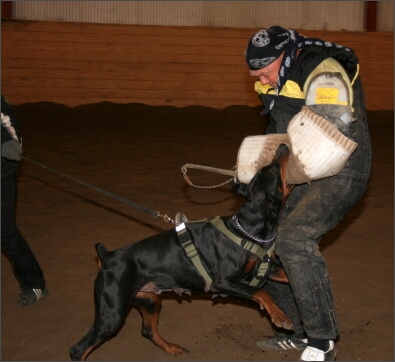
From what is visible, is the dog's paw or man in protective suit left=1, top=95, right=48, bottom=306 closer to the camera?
the dog's paw

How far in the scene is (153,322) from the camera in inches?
165

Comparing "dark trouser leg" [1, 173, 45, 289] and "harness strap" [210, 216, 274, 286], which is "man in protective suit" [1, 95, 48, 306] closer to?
"dark trouser leg" [1, 173, 45, 289]

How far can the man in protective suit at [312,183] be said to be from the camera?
366 cm

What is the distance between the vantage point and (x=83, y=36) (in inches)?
499

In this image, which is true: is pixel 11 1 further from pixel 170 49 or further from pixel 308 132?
pixel 308 132

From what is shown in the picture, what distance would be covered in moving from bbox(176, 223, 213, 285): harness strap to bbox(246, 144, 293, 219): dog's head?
1.34ft

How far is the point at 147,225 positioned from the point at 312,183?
2953 mm

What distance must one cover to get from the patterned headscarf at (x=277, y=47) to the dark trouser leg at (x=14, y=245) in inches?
78.5

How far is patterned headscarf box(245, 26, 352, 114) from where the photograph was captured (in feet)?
12.3

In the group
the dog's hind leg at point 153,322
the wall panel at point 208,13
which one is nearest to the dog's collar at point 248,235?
the dog's hind leg at point 153,322

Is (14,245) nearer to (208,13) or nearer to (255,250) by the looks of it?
(255,250)

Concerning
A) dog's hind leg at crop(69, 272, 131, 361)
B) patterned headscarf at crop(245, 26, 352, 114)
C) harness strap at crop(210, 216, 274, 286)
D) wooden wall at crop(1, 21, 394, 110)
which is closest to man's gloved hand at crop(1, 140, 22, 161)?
dog's hind leg at crop(69, 272, 131, 361)

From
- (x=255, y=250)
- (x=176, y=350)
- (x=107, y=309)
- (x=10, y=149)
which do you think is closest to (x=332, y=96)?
(x=255, y=250)

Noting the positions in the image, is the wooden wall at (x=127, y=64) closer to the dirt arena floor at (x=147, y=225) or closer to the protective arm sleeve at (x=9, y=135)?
the dirt arena floor at (x=147, y=225)
